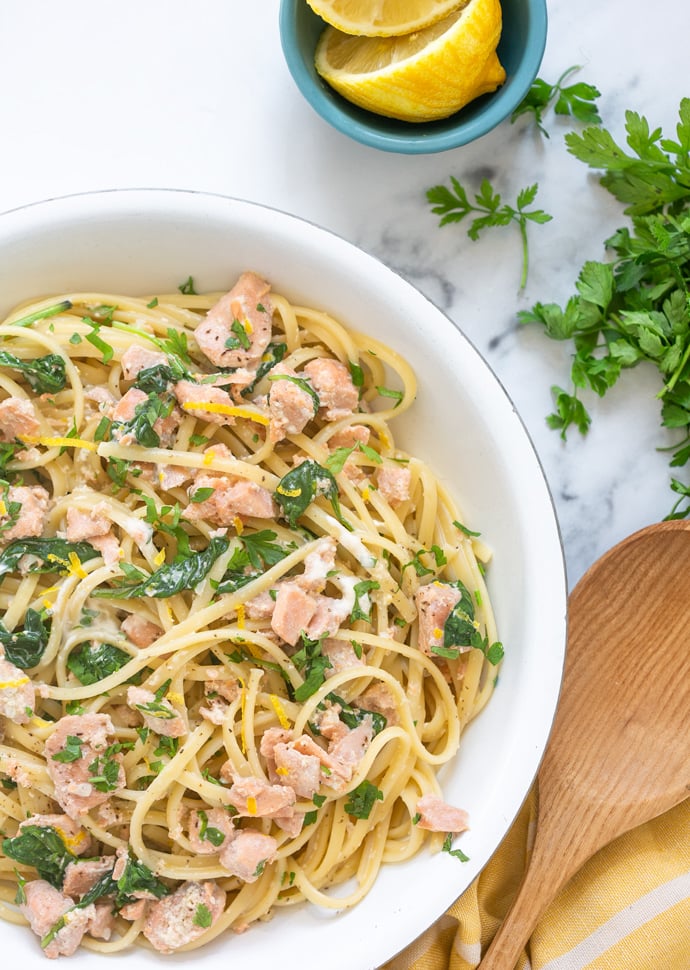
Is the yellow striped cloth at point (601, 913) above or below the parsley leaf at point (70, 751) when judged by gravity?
below

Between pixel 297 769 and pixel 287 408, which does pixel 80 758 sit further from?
pixel 287 408

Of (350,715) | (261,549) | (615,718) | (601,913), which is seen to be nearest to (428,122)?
(261,549)

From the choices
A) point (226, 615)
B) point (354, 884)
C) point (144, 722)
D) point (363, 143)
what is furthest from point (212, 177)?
point (354, 884)

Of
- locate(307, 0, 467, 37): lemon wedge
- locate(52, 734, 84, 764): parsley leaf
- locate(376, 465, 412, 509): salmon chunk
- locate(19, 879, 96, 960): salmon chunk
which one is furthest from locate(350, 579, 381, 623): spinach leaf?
locate(307, 0, 467, 37): lemon wedge

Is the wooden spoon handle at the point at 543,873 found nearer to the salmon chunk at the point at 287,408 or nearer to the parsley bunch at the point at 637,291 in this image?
the parsley bunch at the point at 637,291

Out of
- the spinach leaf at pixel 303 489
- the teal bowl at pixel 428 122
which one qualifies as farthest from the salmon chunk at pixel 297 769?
the teal bowl at pixel 428 122

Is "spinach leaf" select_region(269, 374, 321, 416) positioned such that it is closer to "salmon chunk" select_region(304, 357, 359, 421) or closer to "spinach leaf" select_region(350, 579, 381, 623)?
"salmon chunk" select_region(304, 357, 359, 421)

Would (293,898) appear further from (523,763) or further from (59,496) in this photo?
(59,496)
